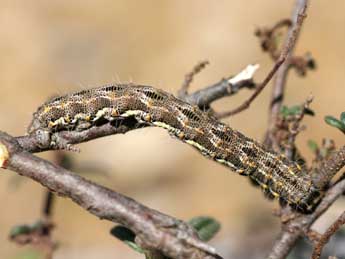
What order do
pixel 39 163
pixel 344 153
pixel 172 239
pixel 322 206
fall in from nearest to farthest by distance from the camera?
pixel 172 239
pixel 39 163
pixel 344 153
pixel 322 206

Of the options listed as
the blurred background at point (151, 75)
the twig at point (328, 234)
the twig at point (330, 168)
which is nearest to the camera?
the twig at point (328, 234)

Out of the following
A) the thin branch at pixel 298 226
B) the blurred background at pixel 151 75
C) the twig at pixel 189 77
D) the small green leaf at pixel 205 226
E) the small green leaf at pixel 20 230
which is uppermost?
the blurred background at pixel 151 75

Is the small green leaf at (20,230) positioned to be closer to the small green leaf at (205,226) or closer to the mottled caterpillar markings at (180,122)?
the mottled caterpillar markings at (180,122)

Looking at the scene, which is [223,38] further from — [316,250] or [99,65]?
[316,250]

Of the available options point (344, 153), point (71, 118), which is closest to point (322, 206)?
point (344, 153)

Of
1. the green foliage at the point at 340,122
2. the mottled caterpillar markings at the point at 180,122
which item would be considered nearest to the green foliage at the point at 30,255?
the mottled caterpillar markings at the point at 180,122

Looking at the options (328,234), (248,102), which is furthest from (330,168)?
(248,102)
